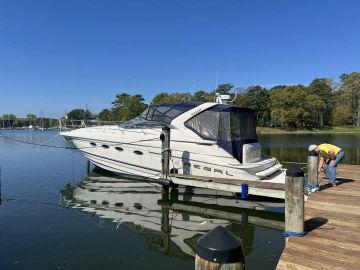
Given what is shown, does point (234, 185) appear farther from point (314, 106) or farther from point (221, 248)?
point (314, 106)

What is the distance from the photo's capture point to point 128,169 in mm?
15547

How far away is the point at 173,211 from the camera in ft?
38.9

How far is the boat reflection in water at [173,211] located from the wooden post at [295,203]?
86.3 inches

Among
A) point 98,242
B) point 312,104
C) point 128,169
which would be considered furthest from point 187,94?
point 98,242

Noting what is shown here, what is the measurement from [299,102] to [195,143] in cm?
8406

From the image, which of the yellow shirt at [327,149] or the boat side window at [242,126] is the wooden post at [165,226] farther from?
the yellow shirt at [327,149]

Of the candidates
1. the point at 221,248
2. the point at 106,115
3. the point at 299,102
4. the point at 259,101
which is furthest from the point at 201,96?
the point at 221,248

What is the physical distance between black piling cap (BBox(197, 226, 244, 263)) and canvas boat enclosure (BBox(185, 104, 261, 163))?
1019 centimetres

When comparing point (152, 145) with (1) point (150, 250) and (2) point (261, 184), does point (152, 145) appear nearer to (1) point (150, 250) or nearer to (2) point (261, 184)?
(2) point (261, 184)

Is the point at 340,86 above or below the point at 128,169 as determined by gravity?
above

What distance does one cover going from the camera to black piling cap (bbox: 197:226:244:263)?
2666 mm

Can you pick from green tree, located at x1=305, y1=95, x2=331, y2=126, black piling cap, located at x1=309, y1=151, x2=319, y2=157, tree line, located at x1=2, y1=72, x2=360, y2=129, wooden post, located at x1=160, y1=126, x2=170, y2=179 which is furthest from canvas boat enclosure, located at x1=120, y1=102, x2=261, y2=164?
green tree, located at x1=305, y1=95, x2=331, y2=126

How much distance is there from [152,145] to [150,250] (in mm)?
6250

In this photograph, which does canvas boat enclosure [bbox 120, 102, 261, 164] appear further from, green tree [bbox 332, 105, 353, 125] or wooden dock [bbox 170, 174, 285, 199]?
green tree [bbox 332, 105, 353, 125]
